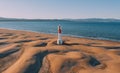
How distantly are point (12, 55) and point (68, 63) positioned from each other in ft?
11.9

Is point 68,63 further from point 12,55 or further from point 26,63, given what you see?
point 12,55

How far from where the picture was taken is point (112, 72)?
1033 cm

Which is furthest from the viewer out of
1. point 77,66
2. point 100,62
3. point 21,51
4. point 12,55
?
point 21,51

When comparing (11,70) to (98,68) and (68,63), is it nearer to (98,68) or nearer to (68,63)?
(68,63)

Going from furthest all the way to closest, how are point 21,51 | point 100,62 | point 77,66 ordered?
point 21,51
point 100,62
point 77,66

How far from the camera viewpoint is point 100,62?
39.4 feet

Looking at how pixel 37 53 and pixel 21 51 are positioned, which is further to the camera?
pixel 21 51

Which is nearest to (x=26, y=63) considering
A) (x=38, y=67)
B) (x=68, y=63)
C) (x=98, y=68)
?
(x=38, y=67)

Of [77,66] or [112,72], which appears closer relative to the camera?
[112,72]

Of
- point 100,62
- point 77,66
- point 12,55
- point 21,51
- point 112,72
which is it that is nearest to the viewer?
point 112,72

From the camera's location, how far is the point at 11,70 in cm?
1065

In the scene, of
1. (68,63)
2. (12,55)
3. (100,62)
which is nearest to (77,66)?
(68,63)

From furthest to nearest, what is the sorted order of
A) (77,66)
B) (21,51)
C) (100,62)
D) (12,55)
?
(21,51) → (12,55) → (100,62) → (77,66)

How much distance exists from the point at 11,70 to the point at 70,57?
3.33 metres
